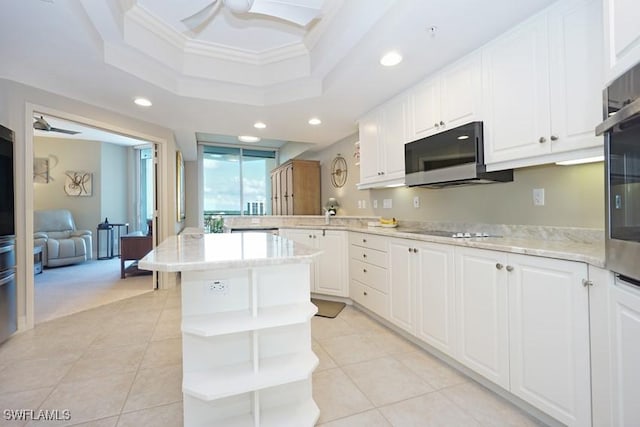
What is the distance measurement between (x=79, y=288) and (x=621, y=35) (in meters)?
5.73

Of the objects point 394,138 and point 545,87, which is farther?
point 394,138

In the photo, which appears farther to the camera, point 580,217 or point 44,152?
point 44,152

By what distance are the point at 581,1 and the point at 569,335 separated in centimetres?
162

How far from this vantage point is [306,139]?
4637mm

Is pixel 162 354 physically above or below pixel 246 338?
below

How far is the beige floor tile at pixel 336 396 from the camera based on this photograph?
1.62 m

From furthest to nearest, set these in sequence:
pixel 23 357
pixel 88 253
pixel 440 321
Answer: pixel 88 253 → pixel 23 357 → pixel 440 321

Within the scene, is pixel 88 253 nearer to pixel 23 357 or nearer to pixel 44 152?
pixel 44 152

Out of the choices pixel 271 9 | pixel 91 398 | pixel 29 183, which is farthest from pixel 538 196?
pixel 29 183

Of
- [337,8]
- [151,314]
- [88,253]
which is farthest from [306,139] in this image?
[88,253]

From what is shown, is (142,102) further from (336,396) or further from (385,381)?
(385,381)

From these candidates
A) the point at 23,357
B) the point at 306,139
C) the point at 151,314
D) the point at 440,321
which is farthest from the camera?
the point at 306,139

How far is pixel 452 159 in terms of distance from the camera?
2209mm

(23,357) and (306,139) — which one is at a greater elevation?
(306,139)
